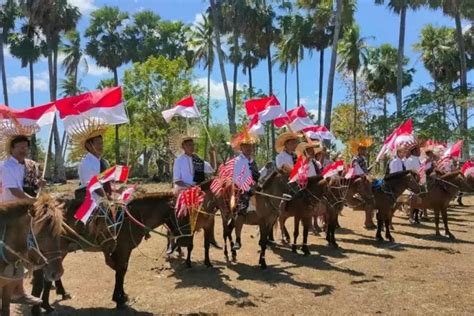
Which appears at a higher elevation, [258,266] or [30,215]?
[30,215]

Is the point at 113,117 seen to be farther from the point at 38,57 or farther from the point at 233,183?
the point at 38,57

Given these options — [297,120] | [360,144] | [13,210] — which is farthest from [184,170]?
[360,144]

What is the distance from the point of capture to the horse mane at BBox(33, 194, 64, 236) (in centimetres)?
606

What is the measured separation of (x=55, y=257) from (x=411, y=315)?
16.5 ft

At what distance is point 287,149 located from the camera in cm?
1238

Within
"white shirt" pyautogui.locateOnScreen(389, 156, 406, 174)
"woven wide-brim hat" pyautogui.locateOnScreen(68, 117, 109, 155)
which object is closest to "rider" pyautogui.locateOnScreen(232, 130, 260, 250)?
"woven wide-brim hat" pyautogui.locateOnScreen(68, 117, 109, 155)

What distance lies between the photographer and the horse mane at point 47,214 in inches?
239

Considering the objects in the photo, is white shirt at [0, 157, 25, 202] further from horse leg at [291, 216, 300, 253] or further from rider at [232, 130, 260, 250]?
horse leg at [291, 216, 300, 253]

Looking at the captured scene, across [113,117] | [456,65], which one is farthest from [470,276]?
[456,65]

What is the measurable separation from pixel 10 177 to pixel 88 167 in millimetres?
1236

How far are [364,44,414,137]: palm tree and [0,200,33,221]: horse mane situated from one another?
1783 inches

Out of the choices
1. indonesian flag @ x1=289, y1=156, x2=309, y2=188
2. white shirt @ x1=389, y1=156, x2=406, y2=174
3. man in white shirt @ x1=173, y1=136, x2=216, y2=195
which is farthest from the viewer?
white shirt @ x1=389, y1=156, x2=406, y2=174

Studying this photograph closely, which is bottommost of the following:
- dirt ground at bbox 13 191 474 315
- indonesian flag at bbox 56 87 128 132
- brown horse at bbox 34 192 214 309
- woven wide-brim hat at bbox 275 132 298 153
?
dirt ground at bbox 13 191 474 315

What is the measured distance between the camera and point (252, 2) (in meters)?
39.2
